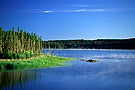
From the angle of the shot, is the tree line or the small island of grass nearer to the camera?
the small island of grass

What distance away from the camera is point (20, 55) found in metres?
77.2

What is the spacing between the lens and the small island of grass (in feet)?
219

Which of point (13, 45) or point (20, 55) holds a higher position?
point (13, 45)

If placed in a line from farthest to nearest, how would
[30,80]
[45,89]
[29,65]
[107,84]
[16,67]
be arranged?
[29,65] → [16,67] → [30,80] → [107,84] → [45,89]

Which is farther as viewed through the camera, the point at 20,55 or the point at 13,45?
the point at 13,45

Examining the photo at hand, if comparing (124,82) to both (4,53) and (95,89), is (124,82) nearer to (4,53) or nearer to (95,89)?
(95,89)

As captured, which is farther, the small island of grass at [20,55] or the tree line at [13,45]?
the tree line at [13,45]

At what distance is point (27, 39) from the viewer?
113062mm

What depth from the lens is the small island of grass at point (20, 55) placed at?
6686 cm

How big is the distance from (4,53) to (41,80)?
36.6m

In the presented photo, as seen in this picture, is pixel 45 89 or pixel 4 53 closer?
pixel 45 89

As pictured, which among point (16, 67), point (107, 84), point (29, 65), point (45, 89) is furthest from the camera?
point (29, 65)

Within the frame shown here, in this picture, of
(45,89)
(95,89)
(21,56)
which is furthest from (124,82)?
(21,56)

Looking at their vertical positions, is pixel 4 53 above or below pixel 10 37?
below
